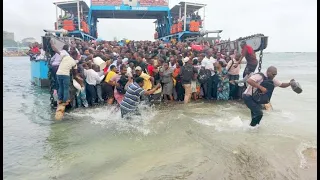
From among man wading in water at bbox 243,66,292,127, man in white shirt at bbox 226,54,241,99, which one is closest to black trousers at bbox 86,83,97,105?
man in white shirt at bbox 226,54,241,99

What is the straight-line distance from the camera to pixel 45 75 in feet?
46.6

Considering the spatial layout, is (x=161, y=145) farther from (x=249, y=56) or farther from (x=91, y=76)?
(x=249, y=56)

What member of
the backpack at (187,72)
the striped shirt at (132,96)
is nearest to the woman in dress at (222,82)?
the backpack at (187,72)

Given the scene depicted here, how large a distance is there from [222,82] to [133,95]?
4.31 meters

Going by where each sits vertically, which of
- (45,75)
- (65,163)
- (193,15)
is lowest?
(65,163)

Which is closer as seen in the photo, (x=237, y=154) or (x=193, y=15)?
(x=237, y=154)

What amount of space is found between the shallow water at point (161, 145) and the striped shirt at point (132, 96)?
0.42 metres

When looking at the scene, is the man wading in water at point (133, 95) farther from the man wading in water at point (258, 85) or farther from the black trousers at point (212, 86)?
the black trousers at point (212, 86)

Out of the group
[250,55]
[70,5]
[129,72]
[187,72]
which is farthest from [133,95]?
[70,5]

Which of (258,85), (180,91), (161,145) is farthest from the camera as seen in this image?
(180,91)

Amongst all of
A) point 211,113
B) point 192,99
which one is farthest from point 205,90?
point 211,113

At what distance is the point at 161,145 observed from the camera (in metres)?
5.78

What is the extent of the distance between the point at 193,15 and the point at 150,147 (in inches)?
846

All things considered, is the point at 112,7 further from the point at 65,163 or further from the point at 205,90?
the point at 65,163
